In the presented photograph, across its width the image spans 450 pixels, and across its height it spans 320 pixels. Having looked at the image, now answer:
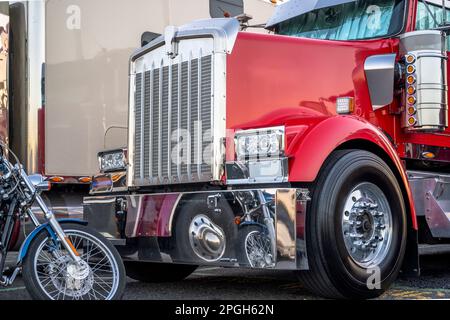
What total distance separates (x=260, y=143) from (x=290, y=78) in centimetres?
89

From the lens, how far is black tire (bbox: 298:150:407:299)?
4719mm

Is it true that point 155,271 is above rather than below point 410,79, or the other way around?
below

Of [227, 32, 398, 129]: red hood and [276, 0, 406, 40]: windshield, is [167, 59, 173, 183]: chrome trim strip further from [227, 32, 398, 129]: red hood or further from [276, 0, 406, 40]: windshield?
[276, 0, 406, 40]: windshield

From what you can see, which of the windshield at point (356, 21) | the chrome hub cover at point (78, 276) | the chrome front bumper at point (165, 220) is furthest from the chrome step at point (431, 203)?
the chrome hub cover at point (78, 276)

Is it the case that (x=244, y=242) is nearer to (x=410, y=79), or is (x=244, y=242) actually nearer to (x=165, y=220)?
(x=165, y=220)

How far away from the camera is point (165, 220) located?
5.22m

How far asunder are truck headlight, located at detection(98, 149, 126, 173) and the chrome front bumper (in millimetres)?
283

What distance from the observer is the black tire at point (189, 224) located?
4836 mm

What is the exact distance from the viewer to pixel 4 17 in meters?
6.93

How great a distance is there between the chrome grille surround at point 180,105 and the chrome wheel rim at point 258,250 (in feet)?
1.94

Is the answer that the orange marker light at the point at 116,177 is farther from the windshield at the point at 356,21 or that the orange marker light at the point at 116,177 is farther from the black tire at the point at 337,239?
the windshield at the point at 356,21

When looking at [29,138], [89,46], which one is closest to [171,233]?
[29,138]

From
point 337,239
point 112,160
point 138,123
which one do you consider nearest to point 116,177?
point 112,160

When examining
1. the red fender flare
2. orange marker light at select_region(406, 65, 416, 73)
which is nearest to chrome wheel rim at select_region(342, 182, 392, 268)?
the red fender flare
